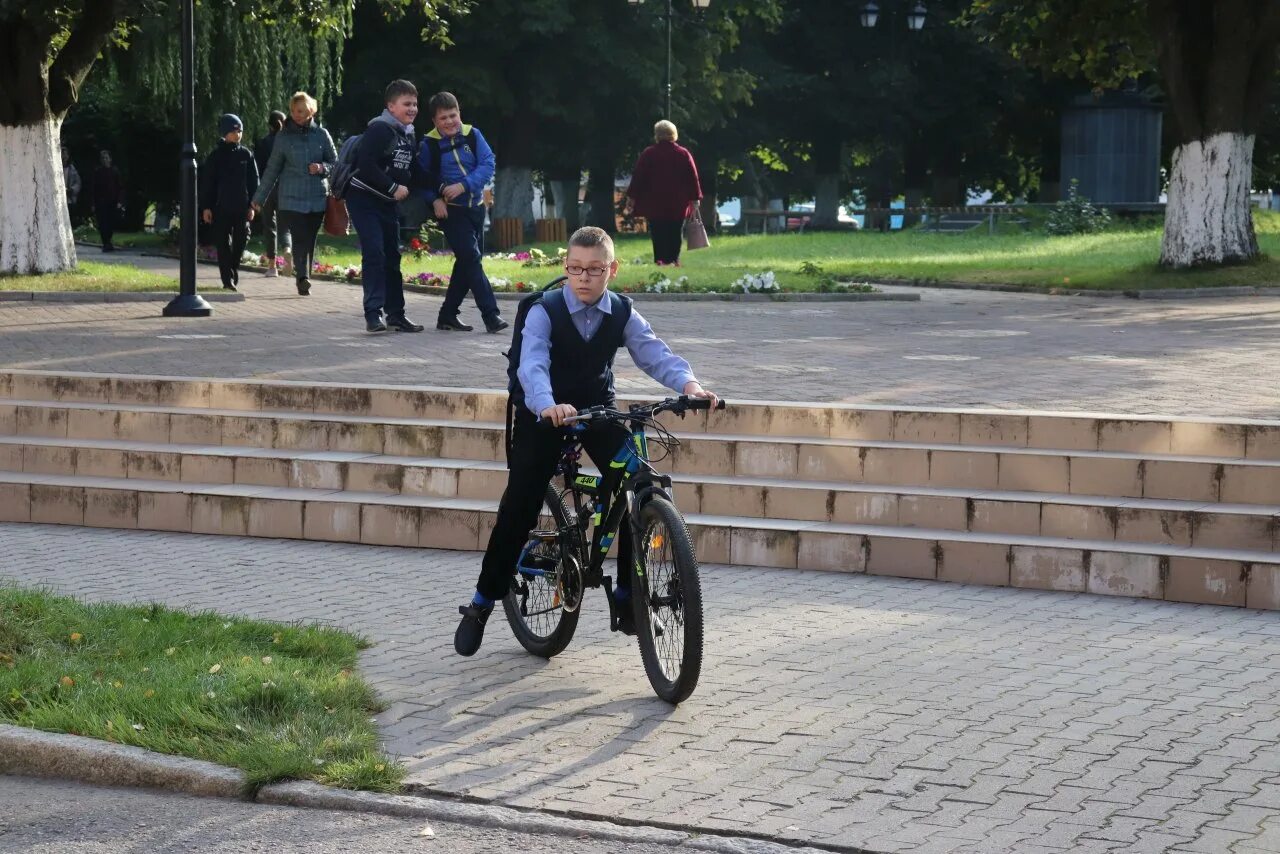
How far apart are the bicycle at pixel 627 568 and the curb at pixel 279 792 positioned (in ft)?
4.06

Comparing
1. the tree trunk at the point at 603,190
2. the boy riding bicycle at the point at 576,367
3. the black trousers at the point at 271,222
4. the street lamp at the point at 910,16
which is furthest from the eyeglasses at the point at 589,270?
the street lamp at the point at 910,16

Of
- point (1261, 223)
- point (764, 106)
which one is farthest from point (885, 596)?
point (764, 106)

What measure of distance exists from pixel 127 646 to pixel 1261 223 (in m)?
38.1

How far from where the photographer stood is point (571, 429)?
22.4ft

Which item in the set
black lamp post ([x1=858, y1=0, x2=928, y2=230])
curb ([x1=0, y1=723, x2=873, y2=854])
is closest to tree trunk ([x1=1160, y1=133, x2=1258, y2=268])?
curb ([x1=0, y1=723, x2=873, y2=854])

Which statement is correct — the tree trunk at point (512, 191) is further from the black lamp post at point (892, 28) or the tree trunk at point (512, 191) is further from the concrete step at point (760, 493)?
the concrete step at point (760, 493)

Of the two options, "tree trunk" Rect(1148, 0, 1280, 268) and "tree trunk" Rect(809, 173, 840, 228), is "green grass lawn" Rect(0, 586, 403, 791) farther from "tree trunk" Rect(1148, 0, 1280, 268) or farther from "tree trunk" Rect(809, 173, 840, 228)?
"tree trunk" Rect(809, 173, 840, 228)

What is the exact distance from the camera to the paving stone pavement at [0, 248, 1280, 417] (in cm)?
1203

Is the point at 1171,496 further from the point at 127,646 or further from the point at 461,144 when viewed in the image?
the point at 461,144

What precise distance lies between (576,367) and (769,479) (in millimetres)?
3429

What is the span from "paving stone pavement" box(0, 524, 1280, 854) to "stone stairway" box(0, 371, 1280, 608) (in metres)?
0.23

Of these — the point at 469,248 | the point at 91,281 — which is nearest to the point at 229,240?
the point at 91,281

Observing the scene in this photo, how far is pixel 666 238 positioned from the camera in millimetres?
24656

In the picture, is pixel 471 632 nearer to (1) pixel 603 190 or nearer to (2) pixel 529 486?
(2) pixel 529 486
